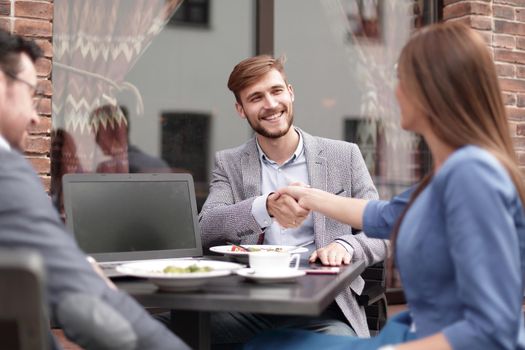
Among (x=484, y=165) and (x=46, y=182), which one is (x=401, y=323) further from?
(x=46, y=182)

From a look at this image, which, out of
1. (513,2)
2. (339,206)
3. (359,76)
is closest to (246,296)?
(339,206)

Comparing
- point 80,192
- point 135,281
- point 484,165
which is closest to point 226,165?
point 80,192

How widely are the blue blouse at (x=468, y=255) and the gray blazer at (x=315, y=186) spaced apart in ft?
3.01

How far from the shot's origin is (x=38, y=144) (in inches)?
127

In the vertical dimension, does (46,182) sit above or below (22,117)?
below

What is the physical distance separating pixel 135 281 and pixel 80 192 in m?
0.47

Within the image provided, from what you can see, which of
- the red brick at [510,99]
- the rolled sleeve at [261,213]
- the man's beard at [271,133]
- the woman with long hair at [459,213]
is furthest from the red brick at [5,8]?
the red brick at [510,99]

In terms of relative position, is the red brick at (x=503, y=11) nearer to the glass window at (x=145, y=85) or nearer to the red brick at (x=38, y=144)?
the glass window at (x=145, y=85)

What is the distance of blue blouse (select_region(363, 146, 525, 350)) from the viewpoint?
1.24 m

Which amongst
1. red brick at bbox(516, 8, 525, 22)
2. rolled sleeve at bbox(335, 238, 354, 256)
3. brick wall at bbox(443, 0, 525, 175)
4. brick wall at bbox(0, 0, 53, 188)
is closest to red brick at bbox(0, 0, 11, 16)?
brick wall at bbox(0, 0, 53, 188)

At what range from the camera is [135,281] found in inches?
70.9

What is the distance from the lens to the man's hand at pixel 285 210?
229 cm

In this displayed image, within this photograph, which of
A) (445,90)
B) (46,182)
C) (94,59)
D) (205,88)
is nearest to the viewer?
(445,90)

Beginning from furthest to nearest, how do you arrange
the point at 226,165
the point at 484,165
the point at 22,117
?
the point at 226,165 → the point at 22,117 → the point at 484,165
